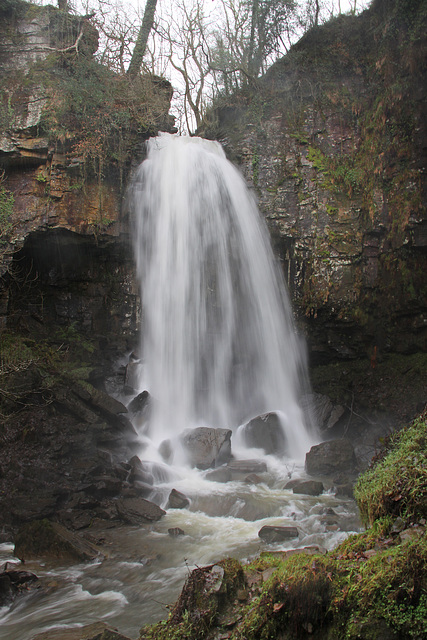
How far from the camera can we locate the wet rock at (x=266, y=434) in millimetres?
10398

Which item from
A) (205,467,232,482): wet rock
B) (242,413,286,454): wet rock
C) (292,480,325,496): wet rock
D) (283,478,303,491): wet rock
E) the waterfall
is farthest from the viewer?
the waterfall

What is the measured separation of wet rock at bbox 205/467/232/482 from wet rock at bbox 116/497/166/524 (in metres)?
1.55

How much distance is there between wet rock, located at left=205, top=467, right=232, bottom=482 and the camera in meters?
8.48

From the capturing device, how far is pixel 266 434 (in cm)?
1050

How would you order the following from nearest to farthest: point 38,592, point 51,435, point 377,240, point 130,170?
point 38,592 < point 51,435 < point 377,240 < point 130,170

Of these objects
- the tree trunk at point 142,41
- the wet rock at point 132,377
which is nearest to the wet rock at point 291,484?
the wet rock at point 132,377

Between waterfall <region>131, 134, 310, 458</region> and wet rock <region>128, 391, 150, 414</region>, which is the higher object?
waterfall <region>131, 134, 310, 458</region>

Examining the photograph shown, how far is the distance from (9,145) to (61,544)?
9130 millimetres

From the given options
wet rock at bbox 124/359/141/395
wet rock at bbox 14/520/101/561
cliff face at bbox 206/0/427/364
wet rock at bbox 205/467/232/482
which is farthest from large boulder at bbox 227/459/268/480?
cliff face at bbox 206/0/427/364

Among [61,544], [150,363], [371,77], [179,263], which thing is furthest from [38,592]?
[371,77]

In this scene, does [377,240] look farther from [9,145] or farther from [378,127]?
[9,145]

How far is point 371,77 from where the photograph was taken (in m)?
13.3

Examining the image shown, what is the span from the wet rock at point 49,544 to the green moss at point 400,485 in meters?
3.83

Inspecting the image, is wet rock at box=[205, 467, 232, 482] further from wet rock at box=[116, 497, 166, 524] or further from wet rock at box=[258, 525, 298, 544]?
wet rock at box=[258, 525, 298, 544]
